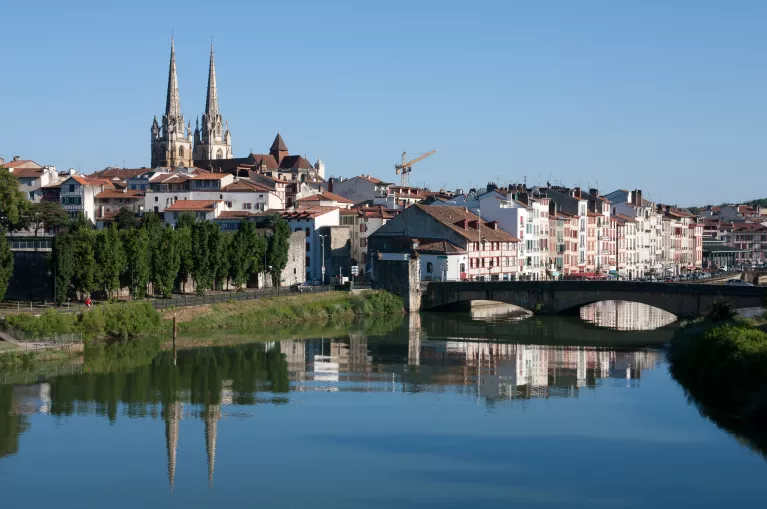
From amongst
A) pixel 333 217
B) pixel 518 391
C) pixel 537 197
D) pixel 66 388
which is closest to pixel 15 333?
pixel 66 388

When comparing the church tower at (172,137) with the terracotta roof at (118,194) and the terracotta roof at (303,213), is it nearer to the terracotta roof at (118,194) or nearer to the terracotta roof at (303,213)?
the terracotta roof at (118,194)

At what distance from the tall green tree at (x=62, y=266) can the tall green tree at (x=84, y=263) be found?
0.44 metres

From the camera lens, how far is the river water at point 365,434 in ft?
97.6

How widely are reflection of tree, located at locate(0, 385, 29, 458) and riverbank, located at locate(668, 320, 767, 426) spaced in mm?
23260

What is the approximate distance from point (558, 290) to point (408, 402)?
1209 inches

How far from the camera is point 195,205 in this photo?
93.2 meters

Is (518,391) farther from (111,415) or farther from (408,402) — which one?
(111,415)

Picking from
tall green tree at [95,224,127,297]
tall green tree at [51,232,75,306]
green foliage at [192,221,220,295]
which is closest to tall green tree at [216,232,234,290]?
green foliage at [192,221,220,295]

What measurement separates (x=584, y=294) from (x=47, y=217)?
147 ft

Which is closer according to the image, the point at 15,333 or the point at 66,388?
the point at 66,388

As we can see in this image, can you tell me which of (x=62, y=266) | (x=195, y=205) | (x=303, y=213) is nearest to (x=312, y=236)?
(x=303, y=213)

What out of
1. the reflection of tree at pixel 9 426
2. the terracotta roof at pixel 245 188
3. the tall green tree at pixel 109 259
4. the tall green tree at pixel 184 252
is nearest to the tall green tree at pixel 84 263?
the tall green tree at pixel 109 259

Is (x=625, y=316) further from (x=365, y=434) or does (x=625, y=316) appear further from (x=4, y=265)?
(x=365, y=434)

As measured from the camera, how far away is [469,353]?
180 feet
